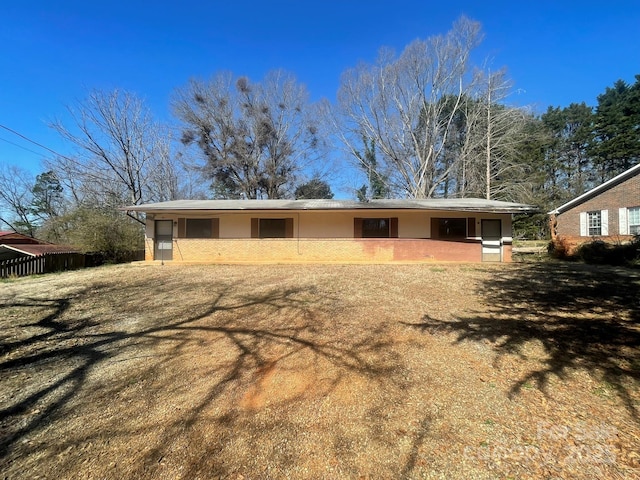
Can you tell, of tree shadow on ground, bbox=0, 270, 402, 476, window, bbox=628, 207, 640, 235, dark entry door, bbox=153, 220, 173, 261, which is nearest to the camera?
tree shadow on ground, bbox=0, 270, 402, 476

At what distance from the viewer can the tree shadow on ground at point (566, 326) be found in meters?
3.13

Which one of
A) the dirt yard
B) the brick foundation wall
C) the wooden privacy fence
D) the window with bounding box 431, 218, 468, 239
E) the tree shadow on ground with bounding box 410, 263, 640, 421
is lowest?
the dirt yard

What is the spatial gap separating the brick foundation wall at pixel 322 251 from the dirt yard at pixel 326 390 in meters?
7.27

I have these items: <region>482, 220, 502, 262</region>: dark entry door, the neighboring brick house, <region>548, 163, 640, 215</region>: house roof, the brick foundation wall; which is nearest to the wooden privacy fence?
the brick foundation wall

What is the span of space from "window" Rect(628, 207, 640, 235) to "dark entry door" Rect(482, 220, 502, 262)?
639 centimetres

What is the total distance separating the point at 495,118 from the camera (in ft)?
74.7

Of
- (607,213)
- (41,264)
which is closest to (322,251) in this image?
(41,264)

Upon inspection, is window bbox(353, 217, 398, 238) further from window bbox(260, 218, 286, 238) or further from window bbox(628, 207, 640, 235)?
window bbox(628, 207, 640, 235)

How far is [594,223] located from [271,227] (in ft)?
54.2

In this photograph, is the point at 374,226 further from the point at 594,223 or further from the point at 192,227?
the point at 594,223

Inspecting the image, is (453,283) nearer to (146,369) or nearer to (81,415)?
(146,369)

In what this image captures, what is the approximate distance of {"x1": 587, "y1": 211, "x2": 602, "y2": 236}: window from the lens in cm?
1593

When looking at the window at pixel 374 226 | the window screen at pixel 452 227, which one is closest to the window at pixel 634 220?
the window screen at pixel 452 227

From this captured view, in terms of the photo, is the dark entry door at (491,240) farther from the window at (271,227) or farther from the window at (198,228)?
the window at (198,228)
